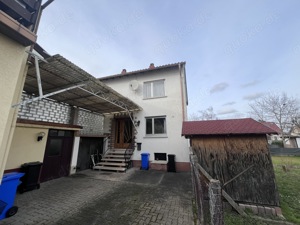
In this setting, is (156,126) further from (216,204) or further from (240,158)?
(216,204)

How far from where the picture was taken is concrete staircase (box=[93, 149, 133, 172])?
8.09 meters

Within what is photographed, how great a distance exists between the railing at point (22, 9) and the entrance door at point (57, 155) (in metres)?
5.42

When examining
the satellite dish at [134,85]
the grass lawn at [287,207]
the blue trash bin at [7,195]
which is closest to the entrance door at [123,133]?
the satellite dish at [134,85]

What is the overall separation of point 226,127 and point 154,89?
6452 mm

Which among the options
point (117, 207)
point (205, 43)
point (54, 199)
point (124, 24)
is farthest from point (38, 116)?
point (205, 43)

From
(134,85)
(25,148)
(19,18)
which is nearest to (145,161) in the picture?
(134,85)

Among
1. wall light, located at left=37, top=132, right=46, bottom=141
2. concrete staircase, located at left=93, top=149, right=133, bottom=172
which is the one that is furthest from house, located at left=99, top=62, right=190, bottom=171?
wall light, located at left=37, top=132, right=46, bottom=141

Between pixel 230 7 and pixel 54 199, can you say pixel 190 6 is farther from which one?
pixel 54 199

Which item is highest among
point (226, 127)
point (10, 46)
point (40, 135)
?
point (10, 46)

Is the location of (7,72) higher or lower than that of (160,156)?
higher

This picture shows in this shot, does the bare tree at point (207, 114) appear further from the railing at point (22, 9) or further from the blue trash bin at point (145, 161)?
the railing at point (22, 9)

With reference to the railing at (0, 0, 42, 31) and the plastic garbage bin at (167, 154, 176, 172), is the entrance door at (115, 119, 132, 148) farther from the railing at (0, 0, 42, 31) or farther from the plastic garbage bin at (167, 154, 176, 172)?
the railing at (0, 0, 42, 31)

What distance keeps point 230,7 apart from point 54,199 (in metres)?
10.5

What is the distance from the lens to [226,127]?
480 centimetres
